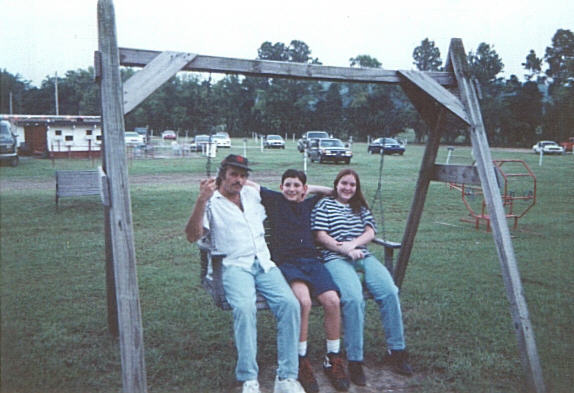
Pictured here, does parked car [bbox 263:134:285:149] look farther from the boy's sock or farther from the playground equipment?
the boy's sock

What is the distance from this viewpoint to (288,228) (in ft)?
14.1

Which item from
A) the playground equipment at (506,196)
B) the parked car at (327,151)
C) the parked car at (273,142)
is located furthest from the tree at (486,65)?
the parked car at (273,142)

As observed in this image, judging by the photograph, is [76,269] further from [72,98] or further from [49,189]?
[49,189]

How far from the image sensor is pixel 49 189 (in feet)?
50.4

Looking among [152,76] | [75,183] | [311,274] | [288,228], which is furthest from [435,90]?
[75,183]

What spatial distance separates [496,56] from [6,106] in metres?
47.9

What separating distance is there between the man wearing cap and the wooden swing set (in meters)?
0.65

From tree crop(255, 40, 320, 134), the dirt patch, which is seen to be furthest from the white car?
the dirt patch

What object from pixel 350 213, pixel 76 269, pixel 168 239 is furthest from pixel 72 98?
pixel 350 213

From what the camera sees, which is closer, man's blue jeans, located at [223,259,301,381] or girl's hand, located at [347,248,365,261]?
man's blue jeans, located at [223,259,301,381]

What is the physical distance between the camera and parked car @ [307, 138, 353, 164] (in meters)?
23.9

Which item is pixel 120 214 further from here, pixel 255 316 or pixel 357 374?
pixel 357 374

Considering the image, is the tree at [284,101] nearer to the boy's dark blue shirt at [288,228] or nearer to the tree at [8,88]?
the boy's dark blue shirt at [288,228]

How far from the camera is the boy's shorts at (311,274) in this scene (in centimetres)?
397
